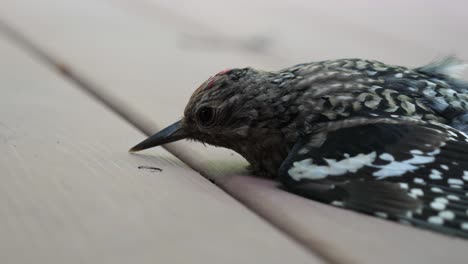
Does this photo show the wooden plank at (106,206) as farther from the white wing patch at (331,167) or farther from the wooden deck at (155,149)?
the white wing patch at (331,167)

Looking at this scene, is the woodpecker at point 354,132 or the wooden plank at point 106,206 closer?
the wooden plank at point 106,206

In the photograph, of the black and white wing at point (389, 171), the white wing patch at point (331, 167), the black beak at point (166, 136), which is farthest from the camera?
the black beak at point (166, 136)

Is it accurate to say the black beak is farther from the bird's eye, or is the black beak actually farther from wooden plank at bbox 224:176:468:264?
wooden plank at bbox 224:176:468:264

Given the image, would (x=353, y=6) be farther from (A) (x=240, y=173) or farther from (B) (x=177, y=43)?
(A) (x=240, y=173)

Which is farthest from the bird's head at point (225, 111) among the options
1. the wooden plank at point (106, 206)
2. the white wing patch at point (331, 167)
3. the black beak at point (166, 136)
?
the white wing patch at point (331, 167)

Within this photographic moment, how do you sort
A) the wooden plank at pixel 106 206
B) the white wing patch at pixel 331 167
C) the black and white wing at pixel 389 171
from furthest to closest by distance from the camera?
the white wing patch at pixel 331 167
the black and white wing at pixel 389 171
the wooden plank at pixel 106 206

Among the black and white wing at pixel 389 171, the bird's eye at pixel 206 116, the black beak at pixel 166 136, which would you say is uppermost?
the black and white wing at pixel 389 171

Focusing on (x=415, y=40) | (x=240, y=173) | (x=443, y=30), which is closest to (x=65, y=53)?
(x=240, y=173)

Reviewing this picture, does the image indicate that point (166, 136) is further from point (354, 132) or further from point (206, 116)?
point (354, 132)
